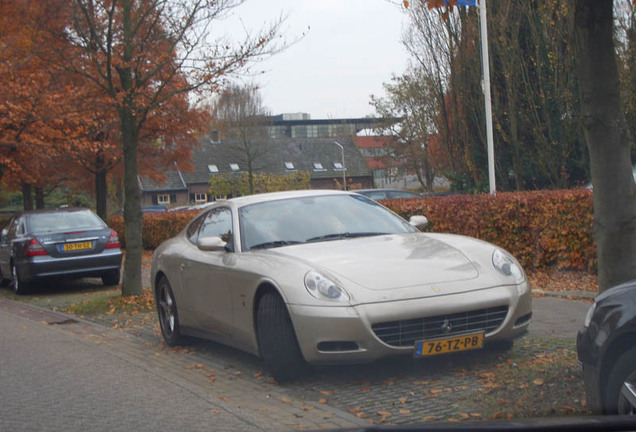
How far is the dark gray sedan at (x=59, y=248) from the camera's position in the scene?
14.3 m

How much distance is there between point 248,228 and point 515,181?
542 inches

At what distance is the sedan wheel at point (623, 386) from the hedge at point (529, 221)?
22.6ft

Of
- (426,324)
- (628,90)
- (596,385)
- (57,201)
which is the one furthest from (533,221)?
(57,201)

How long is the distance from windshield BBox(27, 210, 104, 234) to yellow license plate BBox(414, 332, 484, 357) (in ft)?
A: 34.9

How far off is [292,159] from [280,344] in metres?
66.0

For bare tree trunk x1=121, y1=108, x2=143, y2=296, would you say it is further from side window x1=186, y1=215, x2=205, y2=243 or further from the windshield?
side window x1=186, y1=215, x2=205, y2=243

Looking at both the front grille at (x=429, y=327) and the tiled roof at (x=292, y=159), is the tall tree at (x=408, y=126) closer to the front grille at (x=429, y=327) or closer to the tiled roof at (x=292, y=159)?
the tiled roof at (x=292, y=159)

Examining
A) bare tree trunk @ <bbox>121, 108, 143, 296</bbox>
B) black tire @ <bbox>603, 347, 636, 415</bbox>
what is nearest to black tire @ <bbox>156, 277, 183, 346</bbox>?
bare tree trunk @ <bbox>121, 108, 143, 296</bbox>

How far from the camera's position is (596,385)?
3.94 metres

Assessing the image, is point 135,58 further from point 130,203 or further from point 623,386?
point 623,386

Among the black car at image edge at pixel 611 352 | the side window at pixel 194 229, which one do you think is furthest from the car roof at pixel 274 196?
the black car at image edge at pixel 611 352

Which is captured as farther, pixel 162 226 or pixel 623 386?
pixel 162 226

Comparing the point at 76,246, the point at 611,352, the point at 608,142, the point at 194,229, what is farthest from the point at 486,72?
the point at 611,352

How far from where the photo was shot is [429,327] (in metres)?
5.68
